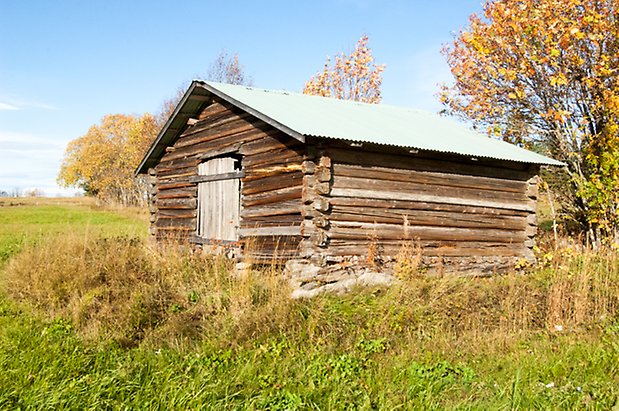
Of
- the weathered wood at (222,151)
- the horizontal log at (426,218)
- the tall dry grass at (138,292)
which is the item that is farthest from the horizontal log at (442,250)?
the weathered wood at (222,151)

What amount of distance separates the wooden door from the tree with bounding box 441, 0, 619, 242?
28.1 feet

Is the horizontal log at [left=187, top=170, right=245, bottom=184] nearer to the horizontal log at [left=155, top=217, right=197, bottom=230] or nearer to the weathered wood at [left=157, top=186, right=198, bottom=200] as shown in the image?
the weathered wood at [left=157, top=186, right=198, bottom=200]

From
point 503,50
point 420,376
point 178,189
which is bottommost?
point 420,376

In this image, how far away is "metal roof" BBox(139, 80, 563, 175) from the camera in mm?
10289

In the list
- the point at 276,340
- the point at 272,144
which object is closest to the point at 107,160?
the point at 272,144

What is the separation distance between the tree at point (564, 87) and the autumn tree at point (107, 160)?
50655 millimetres

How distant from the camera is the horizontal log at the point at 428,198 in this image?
10734 millimetres

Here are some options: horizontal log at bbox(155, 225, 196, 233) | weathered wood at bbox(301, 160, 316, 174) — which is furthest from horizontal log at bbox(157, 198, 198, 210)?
weathered wood at bbox(301, 160, 316, 174)

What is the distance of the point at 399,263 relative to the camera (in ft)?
33.8

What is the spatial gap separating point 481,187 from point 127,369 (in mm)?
9343

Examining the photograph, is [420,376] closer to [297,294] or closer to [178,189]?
[297,294]

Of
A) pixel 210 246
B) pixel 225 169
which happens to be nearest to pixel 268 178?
pixel 225 169

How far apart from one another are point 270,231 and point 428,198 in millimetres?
3434

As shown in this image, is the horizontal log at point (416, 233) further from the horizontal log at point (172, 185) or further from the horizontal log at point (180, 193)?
the horizontal log at point (172, 185)
